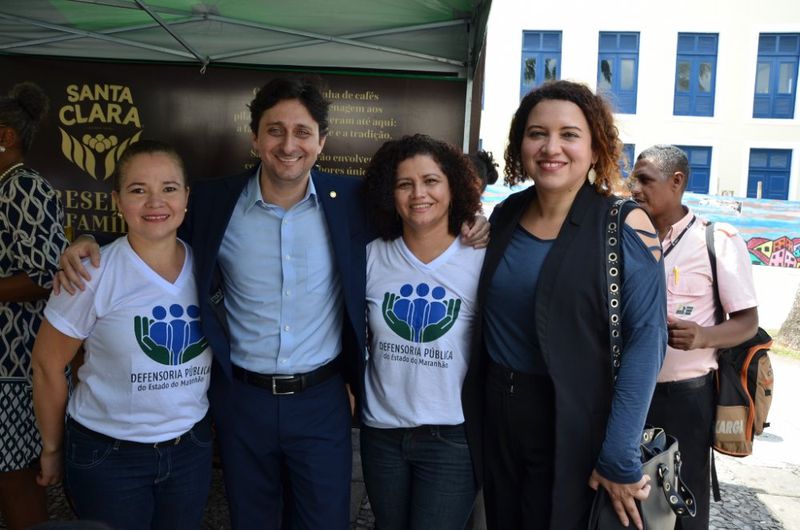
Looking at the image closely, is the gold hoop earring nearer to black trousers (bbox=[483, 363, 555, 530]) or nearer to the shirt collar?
black trousers (bbox=[483, 363, 555, 530])

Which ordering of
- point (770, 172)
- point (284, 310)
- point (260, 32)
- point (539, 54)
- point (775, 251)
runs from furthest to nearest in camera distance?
point (539, 54), point (770, 172), point (775, 251), point (260, 32), point (284, 310)

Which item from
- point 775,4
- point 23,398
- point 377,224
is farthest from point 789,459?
point 775,4

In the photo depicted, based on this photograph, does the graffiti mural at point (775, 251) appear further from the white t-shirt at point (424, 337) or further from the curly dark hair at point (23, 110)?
the curly dark hair at point (23, 110)

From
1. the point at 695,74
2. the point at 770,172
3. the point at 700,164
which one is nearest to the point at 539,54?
the point at 695,74

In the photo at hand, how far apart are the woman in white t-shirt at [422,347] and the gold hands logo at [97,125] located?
2.73m

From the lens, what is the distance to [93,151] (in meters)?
4.25

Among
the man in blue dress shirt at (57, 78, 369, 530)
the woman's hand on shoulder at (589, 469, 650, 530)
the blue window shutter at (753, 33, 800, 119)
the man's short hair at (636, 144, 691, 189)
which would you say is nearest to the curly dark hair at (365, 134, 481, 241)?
the man in blue dress shirt at (57, 78, 369, 530)

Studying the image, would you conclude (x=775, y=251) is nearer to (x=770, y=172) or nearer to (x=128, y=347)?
(x=770, y=172)

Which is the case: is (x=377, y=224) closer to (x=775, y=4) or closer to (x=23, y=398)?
(x=23, y=398)

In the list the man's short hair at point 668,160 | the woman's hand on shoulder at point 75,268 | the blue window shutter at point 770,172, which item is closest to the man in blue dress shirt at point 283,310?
the woman's hand on shoulder at point 75,268

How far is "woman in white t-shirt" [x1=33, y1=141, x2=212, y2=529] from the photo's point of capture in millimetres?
2004

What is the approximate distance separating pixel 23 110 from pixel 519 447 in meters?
2.58

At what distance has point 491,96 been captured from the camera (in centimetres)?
2100

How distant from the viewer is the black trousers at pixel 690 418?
9.14 feet
